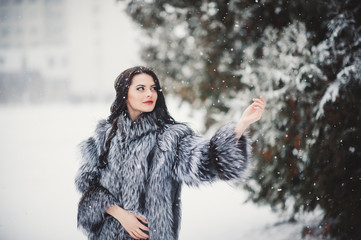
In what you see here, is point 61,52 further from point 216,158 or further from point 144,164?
point 216,158

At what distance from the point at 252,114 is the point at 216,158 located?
0.96 feet

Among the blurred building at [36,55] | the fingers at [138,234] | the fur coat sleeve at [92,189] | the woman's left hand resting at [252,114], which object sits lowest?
the fingers at [138,234]

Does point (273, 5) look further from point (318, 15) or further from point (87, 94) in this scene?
point (87, 94)

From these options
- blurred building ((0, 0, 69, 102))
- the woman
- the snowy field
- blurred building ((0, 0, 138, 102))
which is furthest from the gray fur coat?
blurred building ((0, 0, 69, 102))

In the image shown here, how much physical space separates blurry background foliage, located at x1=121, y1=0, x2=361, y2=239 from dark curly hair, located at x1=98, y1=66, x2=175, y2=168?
1.75 meters

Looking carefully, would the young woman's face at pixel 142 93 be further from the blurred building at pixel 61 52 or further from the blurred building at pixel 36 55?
the blurred building at pixel 36 55

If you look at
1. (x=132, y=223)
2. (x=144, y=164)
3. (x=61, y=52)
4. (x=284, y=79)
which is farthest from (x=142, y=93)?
(x=61, y=52)

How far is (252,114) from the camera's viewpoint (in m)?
1.52

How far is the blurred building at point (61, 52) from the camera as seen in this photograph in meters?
18.4

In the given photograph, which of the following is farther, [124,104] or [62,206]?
[62,206]

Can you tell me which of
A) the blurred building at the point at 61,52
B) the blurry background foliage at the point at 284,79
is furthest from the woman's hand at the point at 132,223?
the blurred building at the point at 61,52

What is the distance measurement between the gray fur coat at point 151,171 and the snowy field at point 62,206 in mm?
331

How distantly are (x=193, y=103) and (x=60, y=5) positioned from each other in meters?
19.1

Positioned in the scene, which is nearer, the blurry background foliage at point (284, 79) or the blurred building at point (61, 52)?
the blurry background foliage at point (284, 79)
